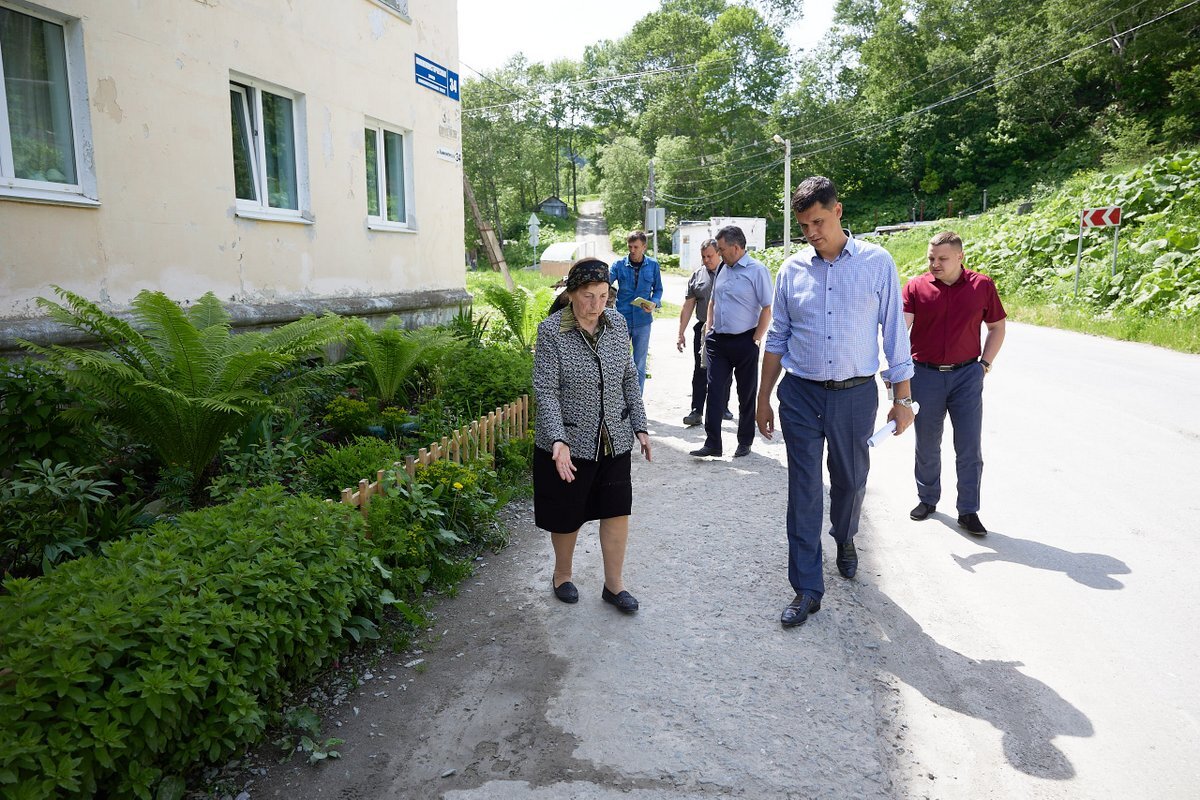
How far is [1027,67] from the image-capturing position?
177 ft

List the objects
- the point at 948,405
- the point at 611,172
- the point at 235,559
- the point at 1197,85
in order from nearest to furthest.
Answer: the point at 235,559 < the point at 948,405 < the point at 1197,85 < the point at 611,172

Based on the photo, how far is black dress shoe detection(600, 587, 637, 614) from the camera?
4.19 metres

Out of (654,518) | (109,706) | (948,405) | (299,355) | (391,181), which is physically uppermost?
(391,181)

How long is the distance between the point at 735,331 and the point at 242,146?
5.06 metres

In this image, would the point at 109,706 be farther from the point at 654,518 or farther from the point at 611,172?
the point at 611,172

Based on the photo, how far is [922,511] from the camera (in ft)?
18.3

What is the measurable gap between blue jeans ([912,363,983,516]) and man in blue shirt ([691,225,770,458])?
2.04 m

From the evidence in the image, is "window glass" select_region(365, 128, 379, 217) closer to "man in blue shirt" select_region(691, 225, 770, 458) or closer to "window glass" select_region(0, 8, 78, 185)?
"window glass" select_region(0, 8, 78, 185)

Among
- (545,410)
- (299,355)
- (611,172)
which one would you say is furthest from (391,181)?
(611,172)

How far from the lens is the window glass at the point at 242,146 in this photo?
24.6 feet

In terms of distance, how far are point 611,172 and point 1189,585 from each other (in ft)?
241

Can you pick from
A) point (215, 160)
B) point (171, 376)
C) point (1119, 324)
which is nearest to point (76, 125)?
point (215, 160)

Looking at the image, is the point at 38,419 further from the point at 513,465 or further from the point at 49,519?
the point at 513,465

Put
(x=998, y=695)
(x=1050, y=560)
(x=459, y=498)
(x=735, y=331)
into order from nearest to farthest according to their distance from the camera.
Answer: (x=998, y=695), (x=1050, y=560), (x=459, y=498), (x=735, y=331)
